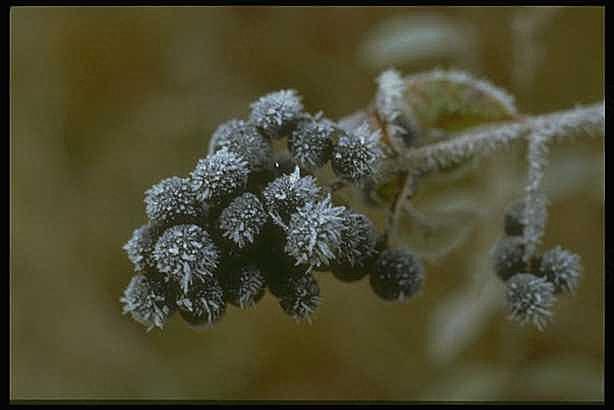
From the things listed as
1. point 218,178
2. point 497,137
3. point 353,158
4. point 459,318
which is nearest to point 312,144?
point 353,158

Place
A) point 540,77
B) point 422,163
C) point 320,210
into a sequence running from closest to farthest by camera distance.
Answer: point 320,210 < point 422,163 < point 540,77

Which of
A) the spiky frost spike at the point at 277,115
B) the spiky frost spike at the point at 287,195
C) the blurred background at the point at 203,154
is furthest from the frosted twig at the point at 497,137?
the blurred background at the point at 203,154

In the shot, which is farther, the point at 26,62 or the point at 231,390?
the point at 26,62

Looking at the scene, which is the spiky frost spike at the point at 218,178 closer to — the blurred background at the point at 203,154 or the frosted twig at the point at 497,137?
the frosted twig at the point at 497,137

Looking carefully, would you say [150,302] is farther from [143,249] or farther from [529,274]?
[529,274]

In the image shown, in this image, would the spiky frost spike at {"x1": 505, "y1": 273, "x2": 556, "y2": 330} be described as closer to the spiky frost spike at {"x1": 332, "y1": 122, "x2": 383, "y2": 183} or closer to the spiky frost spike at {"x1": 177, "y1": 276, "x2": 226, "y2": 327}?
the spiky frost spike at {"x1": 332, "y1": 122, "x2": 383, "y2": 183}
